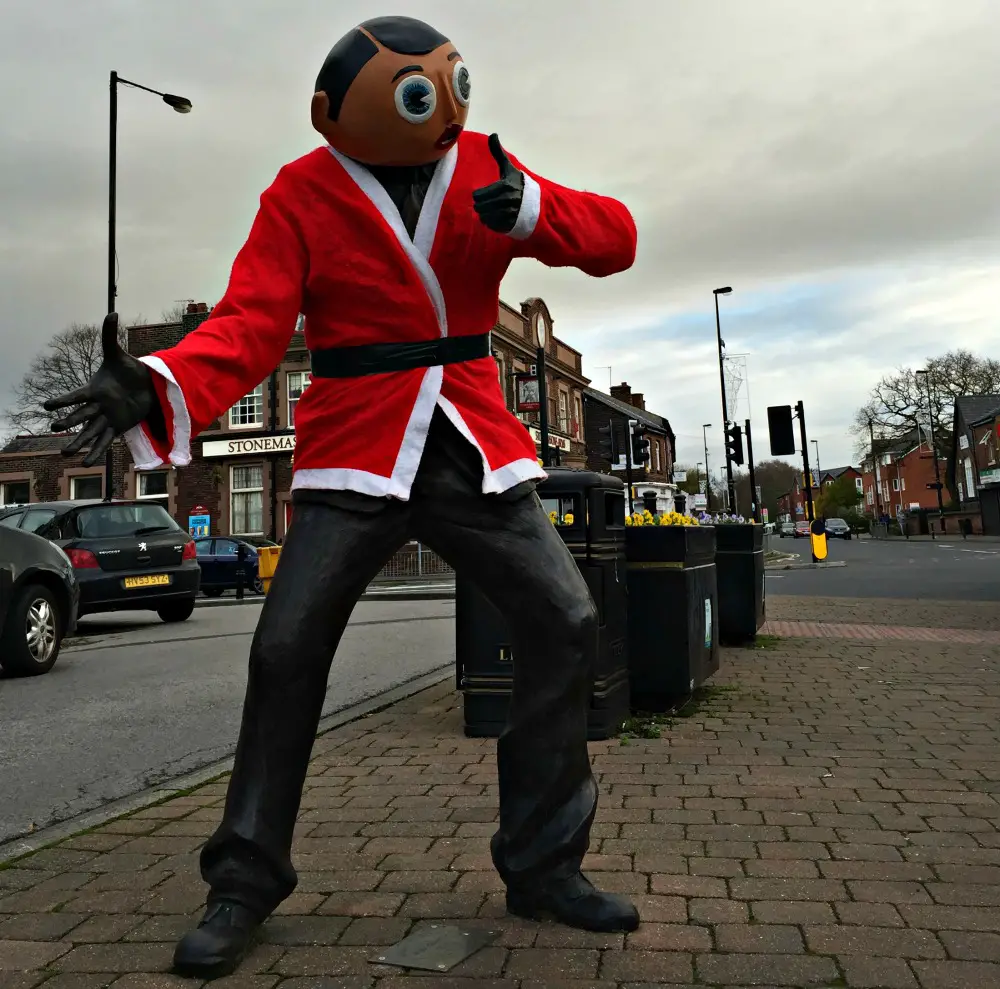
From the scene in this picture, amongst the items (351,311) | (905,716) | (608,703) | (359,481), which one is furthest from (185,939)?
(905,716)

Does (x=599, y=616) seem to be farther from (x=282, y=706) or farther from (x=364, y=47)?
(x=364, y=47)

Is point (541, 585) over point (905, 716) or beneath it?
over

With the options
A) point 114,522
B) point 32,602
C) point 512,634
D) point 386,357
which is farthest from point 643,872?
point 114,522

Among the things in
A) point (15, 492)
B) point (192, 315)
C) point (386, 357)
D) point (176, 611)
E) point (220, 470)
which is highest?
point (192, 315)

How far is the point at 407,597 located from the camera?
17.2 metres

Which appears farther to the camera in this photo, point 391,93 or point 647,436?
point 647,436

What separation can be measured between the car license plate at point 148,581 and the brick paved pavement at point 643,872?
694 centimetres

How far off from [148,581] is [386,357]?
973 cm

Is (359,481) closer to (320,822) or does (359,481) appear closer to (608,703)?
(320,822)

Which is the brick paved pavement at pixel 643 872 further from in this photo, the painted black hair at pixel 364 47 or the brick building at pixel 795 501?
the brick building at pixel 795 501

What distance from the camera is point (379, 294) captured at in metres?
2.54

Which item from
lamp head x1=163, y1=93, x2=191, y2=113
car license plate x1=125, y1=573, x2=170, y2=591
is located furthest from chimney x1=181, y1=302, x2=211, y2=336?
car license plate x1=125, y1=573, x2=170, y2=591

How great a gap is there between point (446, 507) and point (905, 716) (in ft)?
13.0

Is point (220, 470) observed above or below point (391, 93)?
above
